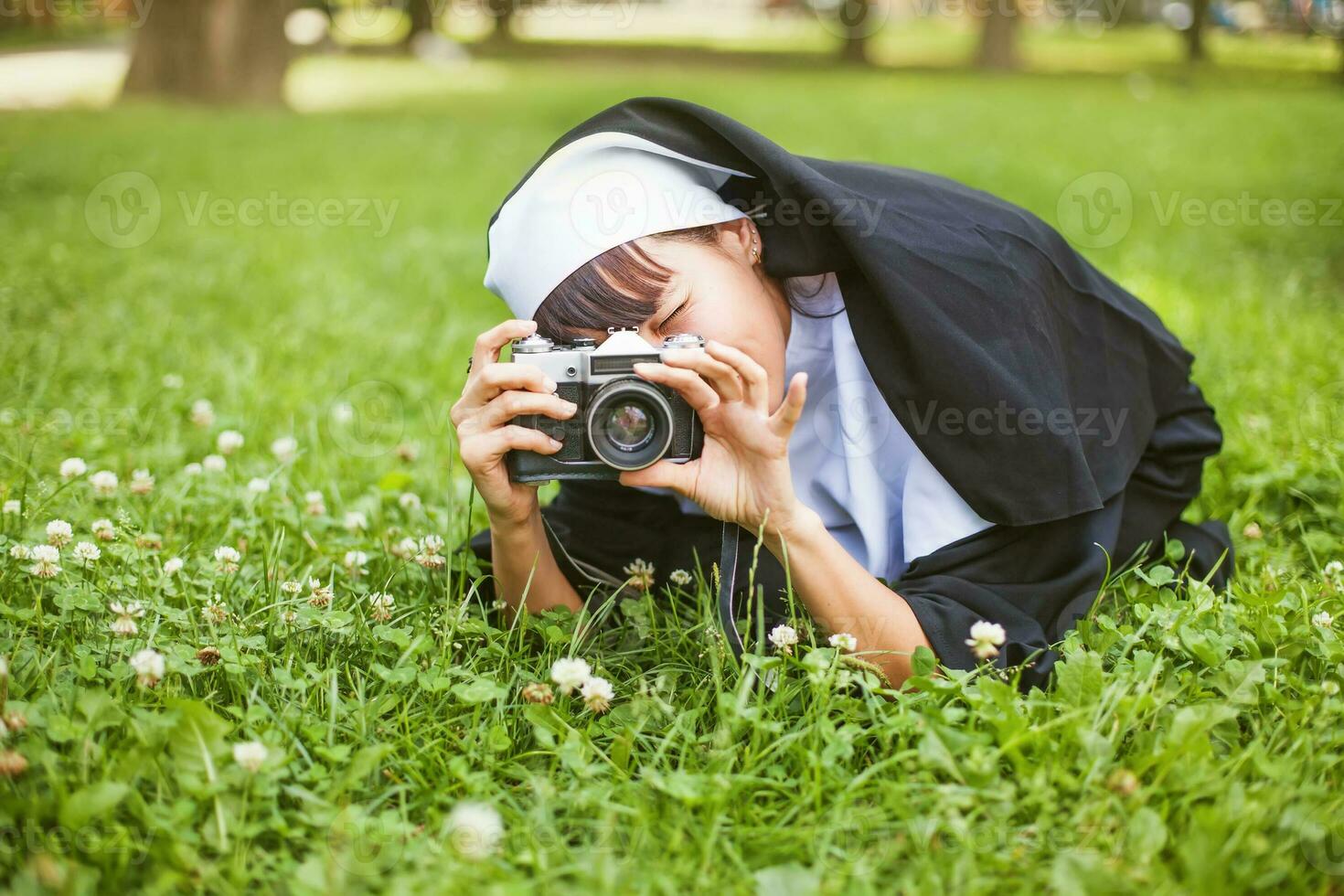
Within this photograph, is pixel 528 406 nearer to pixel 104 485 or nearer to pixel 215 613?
pixel 215 613

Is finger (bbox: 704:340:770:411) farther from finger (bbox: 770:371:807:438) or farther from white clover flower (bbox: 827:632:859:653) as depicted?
white clover flower (bbox: 827:632:859:653)

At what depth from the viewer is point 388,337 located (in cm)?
420

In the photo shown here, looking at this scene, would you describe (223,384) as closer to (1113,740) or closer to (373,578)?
(373,578)

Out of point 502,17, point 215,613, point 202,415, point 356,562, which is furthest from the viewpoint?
point 502,17

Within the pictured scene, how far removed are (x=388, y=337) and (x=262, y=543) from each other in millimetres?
1955

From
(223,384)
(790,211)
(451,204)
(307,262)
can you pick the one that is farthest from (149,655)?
(451,204)

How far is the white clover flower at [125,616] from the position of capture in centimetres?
182

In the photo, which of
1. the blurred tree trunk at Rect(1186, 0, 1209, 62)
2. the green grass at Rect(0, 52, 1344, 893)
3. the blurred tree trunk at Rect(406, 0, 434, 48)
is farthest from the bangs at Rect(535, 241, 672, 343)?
the blurred tree trunk at Rect(406, 0, 434, 48)

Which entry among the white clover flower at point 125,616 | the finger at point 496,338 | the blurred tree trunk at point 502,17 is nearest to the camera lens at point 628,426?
the finger at point 496,338

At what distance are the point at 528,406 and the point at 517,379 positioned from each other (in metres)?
0.05

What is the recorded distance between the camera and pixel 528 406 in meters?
1.77

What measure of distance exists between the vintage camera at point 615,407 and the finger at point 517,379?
11 millimetres

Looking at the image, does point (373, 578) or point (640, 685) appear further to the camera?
point (373, 578)

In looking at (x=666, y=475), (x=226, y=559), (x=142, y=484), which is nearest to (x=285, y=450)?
(x=142, y=484)
